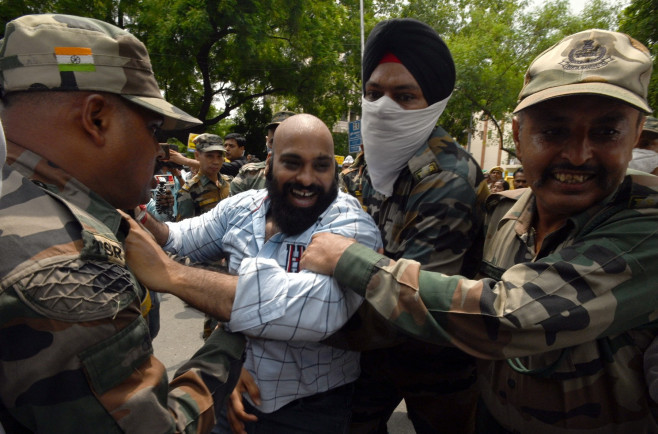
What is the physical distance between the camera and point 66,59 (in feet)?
3.48

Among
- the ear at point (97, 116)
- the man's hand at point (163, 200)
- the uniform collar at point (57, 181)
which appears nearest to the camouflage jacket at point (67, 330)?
the uniform collar at point (57, 181)

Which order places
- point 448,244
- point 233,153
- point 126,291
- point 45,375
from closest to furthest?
1. point 45,375
2. point 126,291
3. point 448,244
4. point 233,153

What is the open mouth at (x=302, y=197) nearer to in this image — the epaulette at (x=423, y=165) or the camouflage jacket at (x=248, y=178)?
the epaulette at (x=423, y=165)

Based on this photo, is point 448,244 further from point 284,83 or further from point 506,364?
point 284,83

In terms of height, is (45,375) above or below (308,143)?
below

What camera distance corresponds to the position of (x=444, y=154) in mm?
1896

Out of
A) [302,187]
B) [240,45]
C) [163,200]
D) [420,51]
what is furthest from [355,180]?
[240,45]

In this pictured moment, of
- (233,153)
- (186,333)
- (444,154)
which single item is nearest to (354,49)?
(233,153)

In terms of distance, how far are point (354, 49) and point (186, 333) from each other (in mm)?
18217

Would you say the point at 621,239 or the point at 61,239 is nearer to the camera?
the point at 61,239

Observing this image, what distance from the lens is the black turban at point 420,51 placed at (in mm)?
2027

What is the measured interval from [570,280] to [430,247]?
0.55 m

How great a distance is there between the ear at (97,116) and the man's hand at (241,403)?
42.6 inches

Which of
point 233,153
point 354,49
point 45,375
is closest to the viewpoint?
point 45,375
